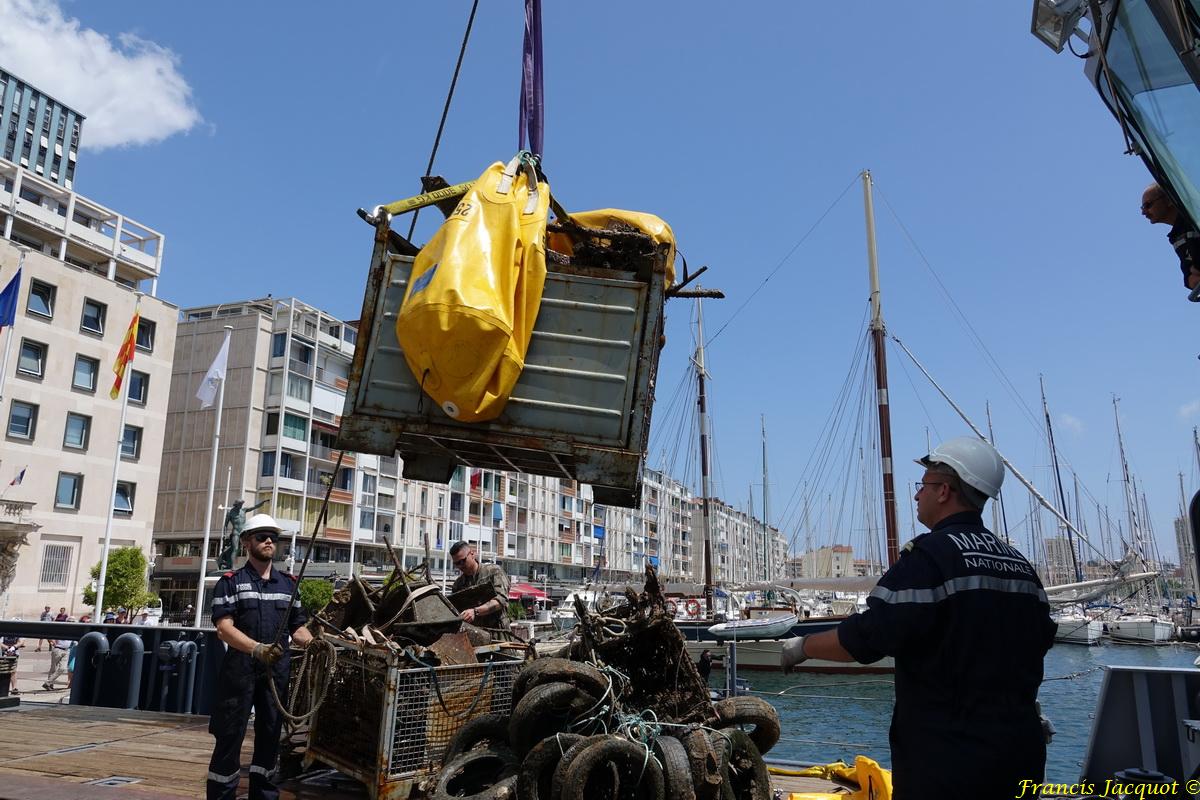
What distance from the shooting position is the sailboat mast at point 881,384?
27.0m

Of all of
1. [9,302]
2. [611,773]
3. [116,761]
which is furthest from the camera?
[9,302]

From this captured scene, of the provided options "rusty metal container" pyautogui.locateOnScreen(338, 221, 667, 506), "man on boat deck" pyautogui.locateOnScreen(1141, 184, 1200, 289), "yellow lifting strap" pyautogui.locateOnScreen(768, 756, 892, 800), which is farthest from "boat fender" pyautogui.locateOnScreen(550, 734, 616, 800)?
"man on boat deck" pyautogui.locateOnScreen(1141, 184, 1200, 289)

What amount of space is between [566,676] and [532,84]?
4117mm

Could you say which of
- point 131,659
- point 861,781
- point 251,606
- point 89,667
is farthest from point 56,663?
point 861,781

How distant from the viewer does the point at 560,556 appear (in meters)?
89.0

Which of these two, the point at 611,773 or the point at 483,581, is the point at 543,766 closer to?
the point at 611,773

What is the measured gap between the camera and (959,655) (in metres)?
2.80

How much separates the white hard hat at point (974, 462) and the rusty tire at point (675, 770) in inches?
89.4

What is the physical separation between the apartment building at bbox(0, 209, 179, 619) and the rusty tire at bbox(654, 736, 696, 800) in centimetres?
3716

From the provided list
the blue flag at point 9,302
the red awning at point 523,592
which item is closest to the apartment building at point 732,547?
the red awning at point 523,592

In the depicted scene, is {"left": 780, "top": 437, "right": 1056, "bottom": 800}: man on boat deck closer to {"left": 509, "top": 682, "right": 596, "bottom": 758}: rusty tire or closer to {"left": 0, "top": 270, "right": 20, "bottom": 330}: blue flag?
{"left": 509, "top": 682, "right": 596, "bottom": 758}: rusty tire

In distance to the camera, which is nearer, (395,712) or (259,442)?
(395,712)

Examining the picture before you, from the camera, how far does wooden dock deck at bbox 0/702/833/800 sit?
517 centimetres

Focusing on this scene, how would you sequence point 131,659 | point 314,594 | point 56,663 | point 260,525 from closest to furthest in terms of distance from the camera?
point 260,525
point 131,659
point 56,663
point 314,594
